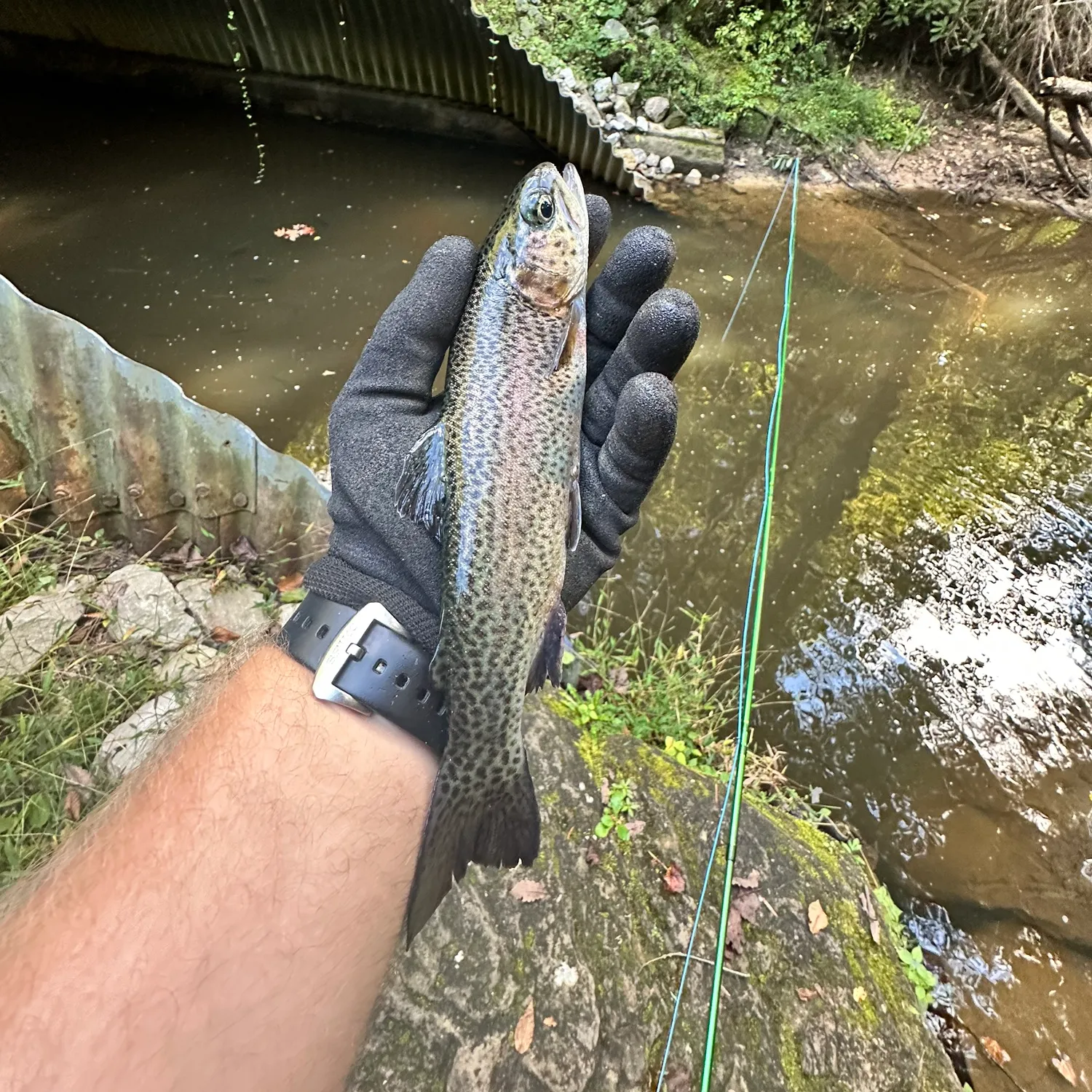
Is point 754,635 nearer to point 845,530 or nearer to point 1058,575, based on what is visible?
point 845,530

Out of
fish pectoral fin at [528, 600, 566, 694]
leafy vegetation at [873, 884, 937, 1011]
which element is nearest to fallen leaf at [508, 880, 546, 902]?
fish pectoral fin at [528, 600, 566, 694]

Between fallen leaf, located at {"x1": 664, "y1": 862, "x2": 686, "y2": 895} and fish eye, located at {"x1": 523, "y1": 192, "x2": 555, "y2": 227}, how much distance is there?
95.8 inches

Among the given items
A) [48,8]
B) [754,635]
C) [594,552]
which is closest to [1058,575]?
[754,635]

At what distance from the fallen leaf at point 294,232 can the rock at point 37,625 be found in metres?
4.78

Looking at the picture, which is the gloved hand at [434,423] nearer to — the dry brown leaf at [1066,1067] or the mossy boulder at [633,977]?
the mossy boulder at [633,977]

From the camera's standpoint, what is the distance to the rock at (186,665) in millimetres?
2959

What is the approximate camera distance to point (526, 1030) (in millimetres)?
2246

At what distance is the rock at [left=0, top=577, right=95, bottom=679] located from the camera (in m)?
2.79

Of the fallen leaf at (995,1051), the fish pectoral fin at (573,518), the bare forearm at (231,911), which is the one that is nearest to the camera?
the bare forearm at (231,911)

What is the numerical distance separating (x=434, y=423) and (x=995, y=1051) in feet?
10.9

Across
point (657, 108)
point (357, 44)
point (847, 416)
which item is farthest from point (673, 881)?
point (657, 108)

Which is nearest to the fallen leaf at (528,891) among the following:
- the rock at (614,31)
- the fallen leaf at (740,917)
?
the fallen leaf at (740,917)

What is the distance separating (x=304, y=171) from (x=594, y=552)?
293 inches

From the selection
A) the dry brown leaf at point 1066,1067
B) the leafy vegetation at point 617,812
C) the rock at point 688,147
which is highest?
the rock at point 688,147
